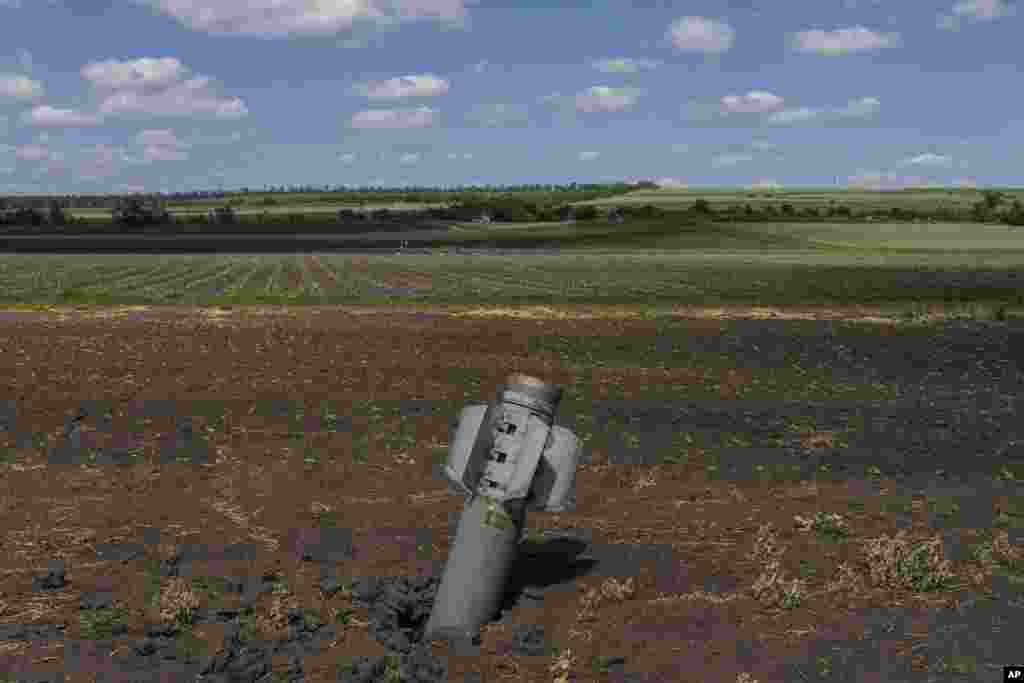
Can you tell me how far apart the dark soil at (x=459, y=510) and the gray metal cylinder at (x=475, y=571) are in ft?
0.69

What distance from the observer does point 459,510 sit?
12281 millimetres

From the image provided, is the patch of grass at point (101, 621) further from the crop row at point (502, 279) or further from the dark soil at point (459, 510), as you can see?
the crop row at point (502, 279)

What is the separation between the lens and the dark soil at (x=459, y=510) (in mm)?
8219

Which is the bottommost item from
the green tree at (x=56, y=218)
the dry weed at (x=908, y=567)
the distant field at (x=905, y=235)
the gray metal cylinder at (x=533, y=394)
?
the green tree at (x=56, y=218)

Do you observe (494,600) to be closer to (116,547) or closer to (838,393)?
(116,547)

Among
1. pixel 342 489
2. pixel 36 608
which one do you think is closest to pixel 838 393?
pixel 342 489

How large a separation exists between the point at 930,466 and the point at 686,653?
7.80 m

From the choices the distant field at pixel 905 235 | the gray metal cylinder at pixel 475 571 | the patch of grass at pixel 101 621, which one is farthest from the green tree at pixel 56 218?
the gray metal cylinder at pixel 475 571

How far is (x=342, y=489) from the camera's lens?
1315 centimetres

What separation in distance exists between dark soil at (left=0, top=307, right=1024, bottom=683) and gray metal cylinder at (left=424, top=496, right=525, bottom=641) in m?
0.21

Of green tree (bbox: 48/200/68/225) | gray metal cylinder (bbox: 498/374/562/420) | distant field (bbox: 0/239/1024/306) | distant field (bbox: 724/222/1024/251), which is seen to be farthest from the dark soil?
green tree (bbox: 48/200/68/225)

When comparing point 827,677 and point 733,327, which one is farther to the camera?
point 733,327

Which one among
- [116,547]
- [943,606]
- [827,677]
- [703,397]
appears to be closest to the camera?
[827,677]

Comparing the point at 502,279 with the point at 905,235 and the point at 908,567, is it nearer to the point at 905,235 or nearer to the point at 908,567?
the point at 908,567
